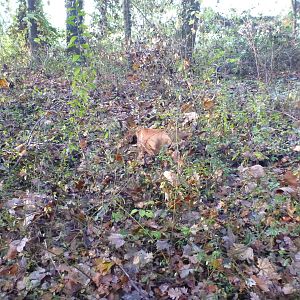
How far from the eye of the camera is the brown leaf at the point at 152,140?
10.6 feet

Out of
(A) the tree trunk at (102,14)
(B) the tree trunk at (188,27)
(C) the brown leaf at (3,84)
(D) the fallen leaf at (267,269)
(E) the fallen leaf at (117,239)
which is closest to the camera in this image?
(D) the fallen leaf at (267,269)

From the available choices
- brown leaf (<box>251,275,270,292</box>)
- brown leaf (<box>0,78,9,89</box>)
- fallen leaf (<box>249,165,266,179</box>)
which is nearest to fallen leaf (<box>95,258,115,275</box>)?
brown leaf (<box>251,275,270,292</box>)

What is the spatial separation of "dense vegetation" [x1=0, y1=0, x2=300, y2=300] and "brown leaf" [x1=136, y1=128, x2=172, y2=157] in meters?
0.01

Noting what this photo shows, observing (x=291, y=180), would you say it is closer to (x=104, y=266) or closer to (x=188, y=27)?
(x=104, y=266)

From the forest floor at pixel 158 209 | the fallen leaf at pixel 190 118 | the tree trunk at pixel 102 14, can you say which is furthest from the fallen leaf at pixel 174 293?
the tree trunk at pixel 102 14

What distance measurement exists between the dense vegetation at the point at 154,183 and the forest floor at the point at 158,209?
12 mm

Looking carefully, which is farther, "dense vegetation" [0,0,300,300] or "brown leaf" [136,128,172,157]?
"brown leaf" [136,128,172,157]

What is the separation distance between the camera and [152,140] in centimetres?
327

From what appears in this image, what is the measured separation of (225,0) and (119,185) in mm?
5854

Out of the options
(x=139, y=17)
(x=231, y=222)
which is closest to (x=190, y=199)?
(x=231, y=222)

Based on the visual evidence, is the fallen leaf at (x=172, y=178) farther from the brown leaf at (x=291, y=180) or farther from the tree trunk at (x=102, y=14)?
the tree trunk at (x=102, y=14)

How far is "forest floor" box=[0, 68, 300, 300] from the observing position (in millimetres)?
2391

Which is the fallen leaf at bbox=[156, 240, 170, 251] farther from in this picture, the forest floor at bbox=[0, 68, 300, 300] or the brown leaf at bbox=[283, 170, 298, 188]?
the brown leaf at bbox=[283, 170, 298, 188]

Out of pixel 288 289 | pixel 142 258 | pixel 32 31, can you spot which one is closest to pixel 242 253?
pixel 288 289
